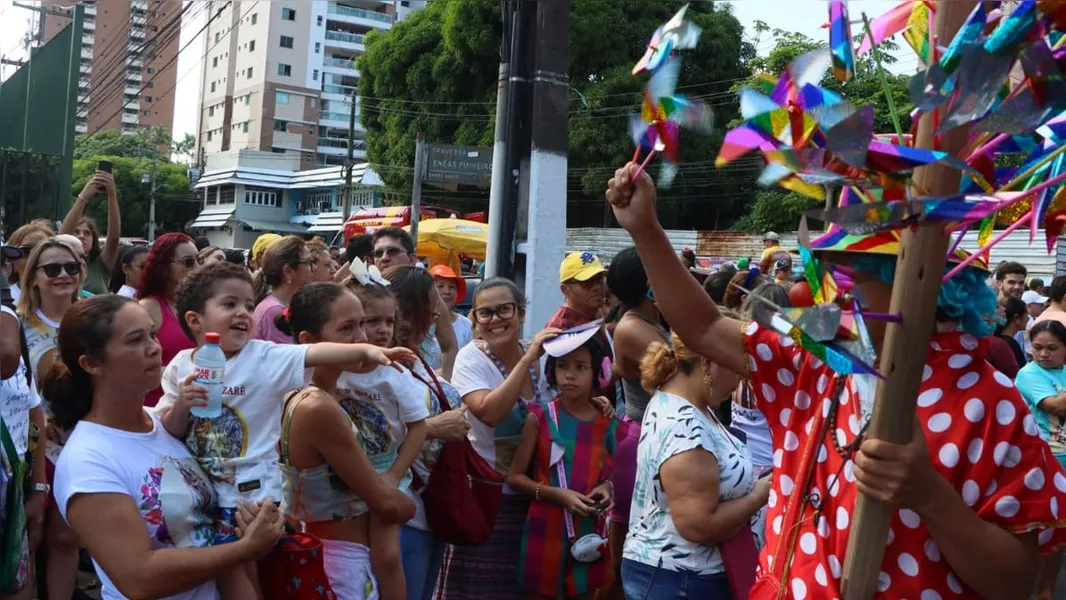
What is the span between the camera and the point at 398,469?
360 centimetres

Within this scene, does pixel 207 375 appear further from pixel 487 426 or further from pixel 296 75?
pixel 296 75

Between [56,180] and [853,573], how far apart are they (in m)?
14.7

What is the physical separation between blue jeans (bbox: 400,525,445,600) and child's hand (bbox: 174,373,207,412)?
111cm

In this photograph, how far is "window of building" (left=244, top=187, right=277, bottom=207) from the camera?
2554 inches

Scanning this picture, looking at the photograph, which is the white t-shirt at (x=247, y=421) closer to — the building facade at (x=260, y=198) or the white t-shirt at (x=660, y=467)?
the white t-shirt at (x=660, y=467)

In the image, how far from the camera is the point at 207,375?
9.92 feet

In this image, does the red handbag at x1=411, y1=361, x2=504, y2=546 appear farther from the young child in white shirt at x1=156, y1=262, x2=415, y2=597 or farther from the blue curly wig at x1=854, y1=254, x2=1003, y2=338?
the blue curly wig at x1=854, y1=254, x2=1003, y2=338

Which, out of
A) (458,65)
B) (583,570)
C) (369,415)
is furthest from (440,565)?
(458,65)

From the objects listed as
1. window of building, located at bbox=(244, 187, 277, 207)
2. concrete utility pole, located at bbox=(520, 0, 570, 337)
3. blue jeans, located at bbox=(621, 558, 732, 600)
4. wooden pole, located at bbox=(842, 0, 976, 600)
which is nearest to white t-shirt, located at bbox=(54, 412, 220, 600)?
blue jeans, located at bbox=(621, 558, 732, 600)

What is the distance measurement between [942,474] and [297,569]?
2009mm

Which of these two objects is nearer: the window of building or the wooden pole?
the wooden pole

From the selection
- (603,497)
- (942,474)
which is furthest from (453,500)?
(942,474)

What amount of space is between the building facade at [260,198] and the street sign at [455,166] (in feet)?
140

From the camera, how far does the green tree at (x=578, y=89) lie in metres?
22.6
